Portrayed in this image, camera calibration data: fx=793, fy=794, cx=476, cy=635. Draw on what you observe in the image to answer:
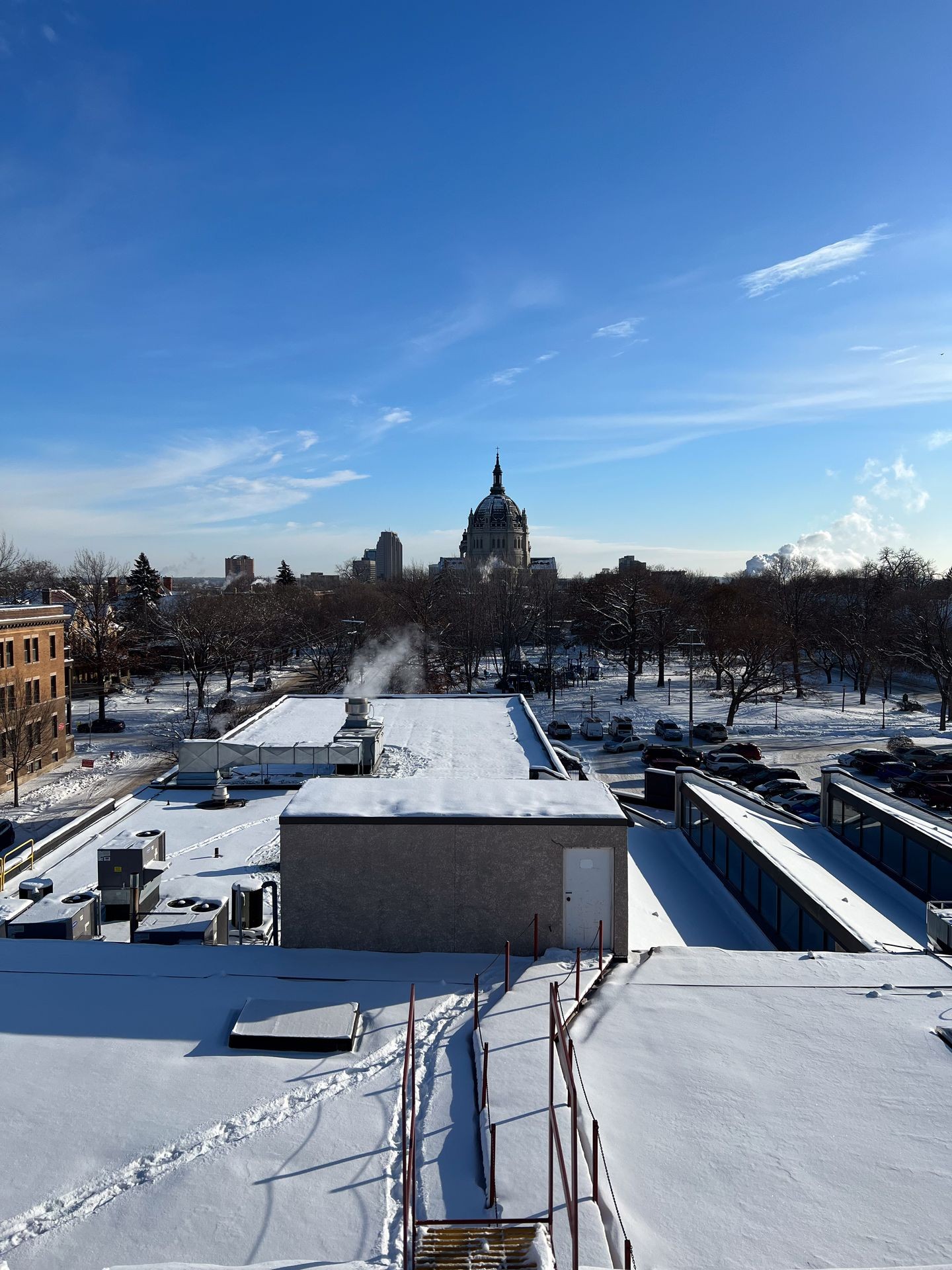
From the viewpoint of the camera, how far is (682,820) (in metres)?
17.6

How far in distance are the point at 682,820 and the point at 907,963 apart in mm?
9827

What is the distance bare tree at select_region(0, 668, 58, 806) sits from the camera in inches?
1225

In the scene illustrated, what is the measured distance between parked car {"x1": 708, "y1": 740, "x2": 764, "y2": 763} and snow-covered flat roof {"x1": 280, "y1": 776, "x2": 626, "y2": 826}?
95.7 feet

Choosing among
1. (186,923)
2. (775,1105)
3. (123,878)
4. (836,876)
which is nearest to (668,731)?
(836,876)

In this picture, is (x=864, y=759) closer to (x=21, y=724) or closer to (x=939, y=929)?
(x=939, y=929)

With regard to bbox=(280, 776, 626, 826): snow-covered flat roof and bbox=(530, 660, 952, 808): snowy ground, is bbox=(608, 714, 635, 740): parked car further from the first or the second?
bbox=(280, 776, 626, 826): snow-covered flat roof

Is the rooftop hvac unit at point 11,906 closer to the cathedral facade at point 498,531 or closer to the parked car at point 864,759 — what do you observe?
the parked car at point 864,759

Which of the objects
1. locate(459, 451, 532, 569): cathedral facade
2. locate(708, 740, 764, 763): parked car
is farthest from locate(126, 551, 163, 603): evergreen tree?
locate(459, 451, 532, 569): cathedral facade

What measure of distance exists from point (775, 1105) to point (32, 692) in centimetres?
3742

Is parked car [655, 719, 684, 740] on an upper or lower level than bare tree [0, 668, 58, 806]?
lower

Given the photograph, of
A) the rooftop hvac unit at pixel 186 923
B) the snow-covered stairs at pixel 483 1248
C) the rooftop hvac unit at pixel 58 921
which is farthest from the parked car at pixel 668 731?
the snow-covered stairs at pixel 483 1248

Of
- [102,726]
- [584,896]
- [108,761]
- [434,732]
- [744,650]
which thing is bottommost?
[108,761]

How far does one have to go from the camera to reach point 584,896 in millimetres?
7867

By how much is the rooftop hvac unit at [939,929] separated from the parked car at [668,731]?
32394 mm
